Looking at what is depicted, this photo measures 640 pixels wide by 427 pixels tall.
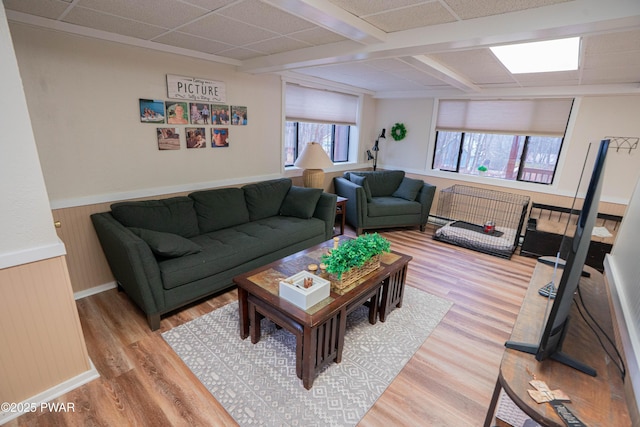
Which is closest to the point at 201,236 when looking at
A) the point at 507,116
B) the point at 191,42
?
the point at 191,42

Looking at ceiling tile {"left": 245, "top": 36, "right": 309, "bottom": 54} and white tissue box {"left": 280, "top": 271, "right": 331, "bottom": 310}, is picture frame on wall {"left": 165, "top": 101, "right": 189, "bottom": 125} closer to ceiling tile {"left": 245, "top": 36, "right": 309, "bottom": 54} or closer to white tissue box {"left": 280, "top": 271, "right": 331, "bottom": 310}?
ceiling tile {"left": 245, "top": 36, "right": 309, "bottom": 54}

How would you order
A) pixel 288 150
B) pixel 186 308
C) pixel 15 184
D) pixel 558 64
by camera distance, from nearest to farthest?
pixel 15 184 → pixel 186 308 → pixel 558 64 → pixel 288 150

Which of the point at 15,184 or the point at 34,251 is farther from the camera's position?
the point at 34,251

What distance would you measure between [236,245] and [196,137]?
1327 millimetres

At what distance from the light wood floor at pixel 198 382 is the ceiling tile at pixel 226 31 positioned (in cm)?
223

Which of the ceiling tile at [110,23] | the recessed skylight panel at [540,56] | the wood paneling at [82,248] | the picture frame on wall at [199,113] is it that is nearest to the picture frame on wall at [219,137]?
the picture frame on wall at [199,113]

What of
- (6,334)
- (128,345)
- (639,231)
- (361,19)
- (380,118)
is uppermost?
(361,19)

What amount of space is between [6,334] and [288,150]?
3.53 metres

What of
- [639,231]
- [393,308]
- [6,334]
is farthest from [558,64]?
[6,334]

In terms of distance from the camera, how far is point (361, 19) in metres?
1.97

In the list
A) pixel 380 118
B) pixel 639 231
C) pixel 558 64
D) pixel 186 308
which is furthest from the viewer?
pixel 380 118

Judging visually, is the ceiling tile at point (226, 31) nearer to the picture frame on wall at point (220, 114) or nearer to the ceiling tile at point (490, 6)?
the picture frame on wall at point (220, 114)

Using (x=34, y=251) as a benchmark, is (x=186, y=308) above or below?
below

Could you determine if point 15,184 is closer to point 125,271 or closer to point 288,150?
point 125,271
